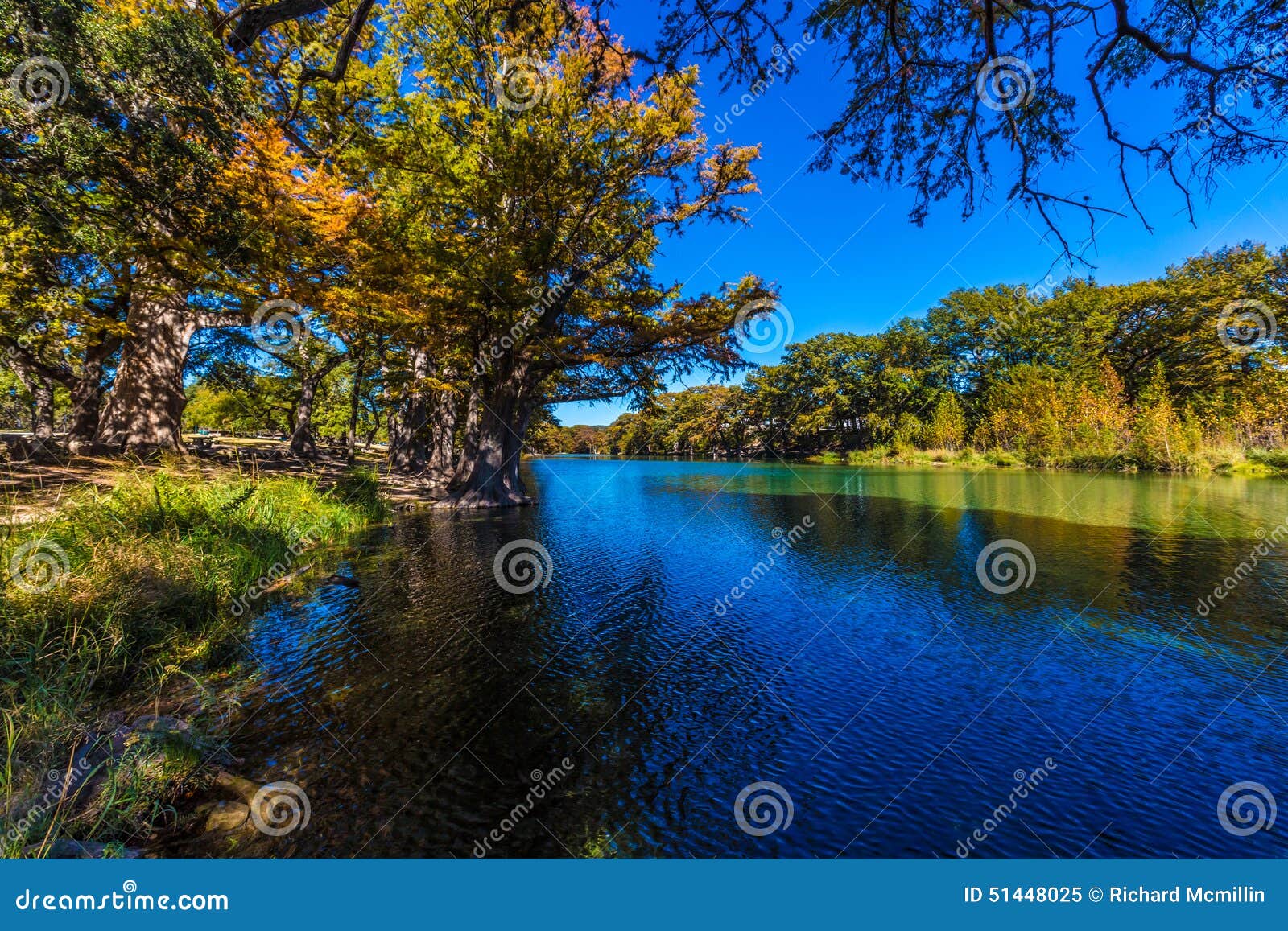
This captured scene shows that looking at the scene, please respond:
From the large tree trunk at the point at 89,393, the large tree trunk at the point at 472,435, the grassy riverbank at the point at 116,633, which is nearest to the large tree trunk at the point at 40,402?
the large tree trunk at the point at 89,393

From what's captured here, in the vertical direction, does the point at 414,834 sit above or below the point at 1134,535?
below

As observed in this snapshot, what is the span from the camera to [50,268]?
15648 millimetres

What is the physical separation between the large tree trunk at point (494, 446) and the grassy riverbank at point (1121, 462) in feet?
147

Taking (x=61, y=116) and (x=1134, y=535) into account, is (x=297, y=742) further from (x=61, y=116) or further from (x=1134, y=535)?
(x=1134, y=535)

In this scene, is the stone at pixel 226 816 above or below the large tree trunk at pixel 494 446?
below

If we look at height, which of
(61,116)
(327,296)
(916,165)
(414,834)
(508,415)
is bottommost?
(414,834)

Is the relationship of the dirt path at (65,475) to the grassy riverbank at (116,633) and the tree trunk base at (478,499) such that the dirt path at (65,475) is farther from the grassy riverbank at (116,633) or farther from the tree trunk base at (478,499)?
the tree trunk base at (478,499)

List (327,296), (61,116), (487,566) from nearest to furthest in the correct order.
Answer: (61,116) → (487,566) → (327,296)

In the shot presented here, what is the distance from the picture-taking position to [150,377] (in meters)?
17.0

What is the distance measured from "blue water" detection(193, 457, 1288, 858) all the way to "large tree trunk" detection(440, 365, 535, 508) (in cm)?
894

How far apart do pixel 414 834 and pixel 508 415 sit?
19.4m

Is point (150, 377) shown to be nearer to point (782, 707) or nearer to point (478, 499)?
point (478, 499)

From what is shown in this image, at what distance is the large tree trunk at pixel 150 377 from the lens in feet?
55.3
